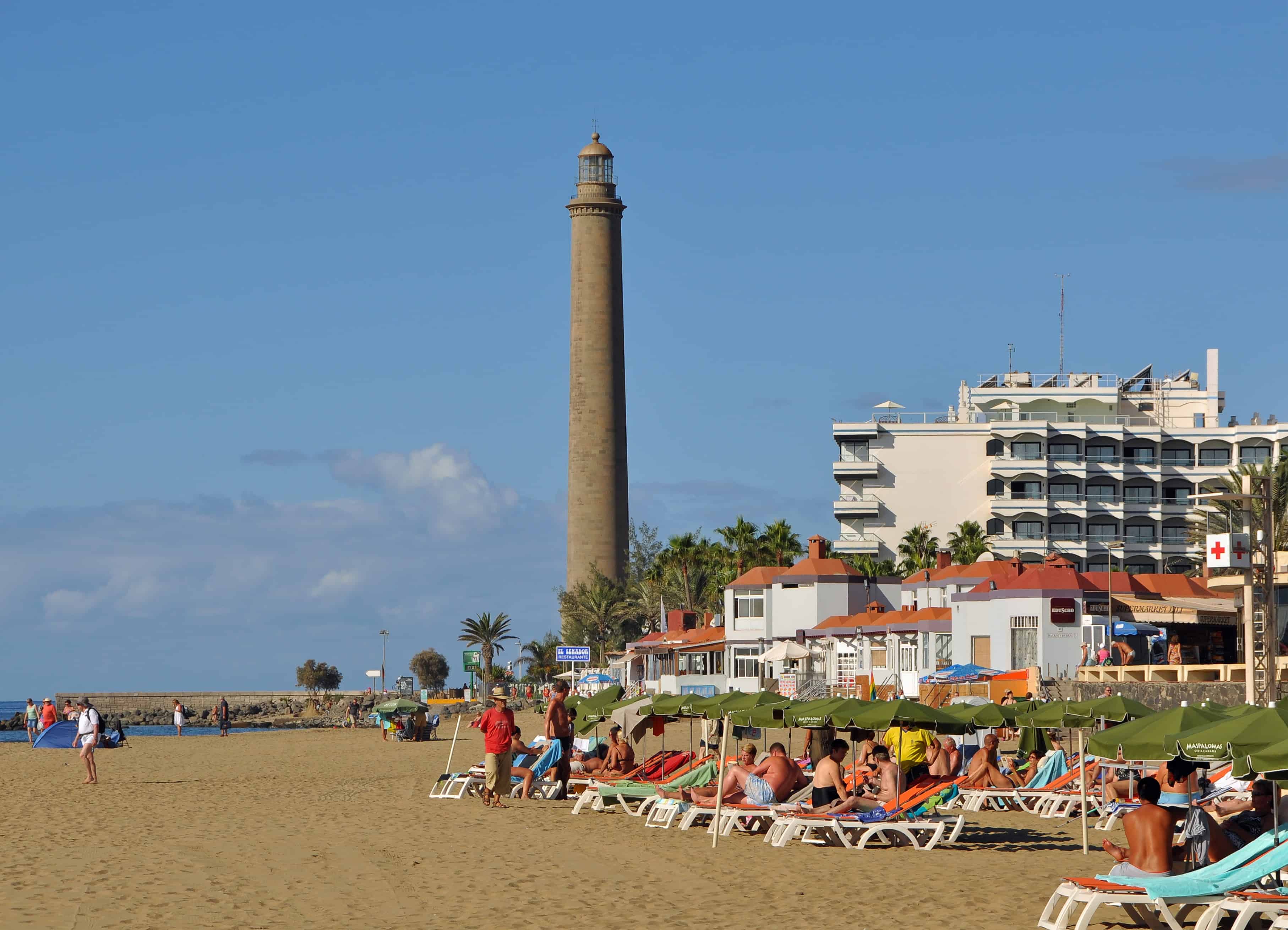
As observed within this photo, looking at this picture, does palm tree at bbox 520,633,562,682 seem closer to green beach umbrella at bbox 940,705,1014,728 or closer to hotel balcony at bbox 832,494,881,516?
hotel balcony at bbox 832,494,881,516

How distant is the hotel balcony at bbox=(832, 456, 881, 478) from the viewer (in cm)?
10294

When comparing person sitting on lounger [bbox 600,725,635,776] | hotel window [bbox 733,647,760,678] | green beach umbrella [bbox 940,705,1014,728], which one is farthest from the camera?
hotel window [bbox 733,647,760,678]

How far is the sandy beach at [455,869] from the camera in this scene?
12.5 meters

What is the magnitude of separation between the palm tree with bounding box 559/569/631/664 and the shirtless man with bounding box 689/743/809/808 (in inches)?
3049

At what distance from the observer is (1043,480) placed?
3991 inches

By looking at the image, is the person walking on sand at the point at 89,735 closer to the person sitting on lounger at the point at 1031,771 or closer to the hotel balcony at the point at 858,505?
the person sitting on lounger at the point at 1031,771

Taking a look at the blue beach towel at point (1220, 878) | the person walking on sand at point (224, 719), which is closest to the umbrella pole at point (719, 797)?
the blue beach towel at point (1220, 878)

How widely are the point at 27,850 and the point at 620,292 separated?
88.7 metres

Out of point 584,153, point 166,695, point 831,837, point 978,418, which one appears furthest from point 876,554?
point 831,837

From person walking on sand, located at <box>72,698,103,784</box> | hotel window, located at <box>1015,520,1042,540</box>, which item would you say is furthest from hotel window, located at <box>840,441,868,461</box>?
person walking on sand, located at <box>72,698,103,784</box>

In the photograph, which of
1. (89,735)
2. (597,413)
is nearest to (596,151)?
(597,413)

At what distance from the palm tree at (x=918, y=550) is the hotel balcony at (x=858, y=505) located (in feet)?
13.8

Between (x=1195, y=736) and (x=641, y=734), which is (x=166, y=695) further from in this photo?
(x=1195, y=736)

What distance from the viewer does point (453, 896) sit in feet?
44.2
